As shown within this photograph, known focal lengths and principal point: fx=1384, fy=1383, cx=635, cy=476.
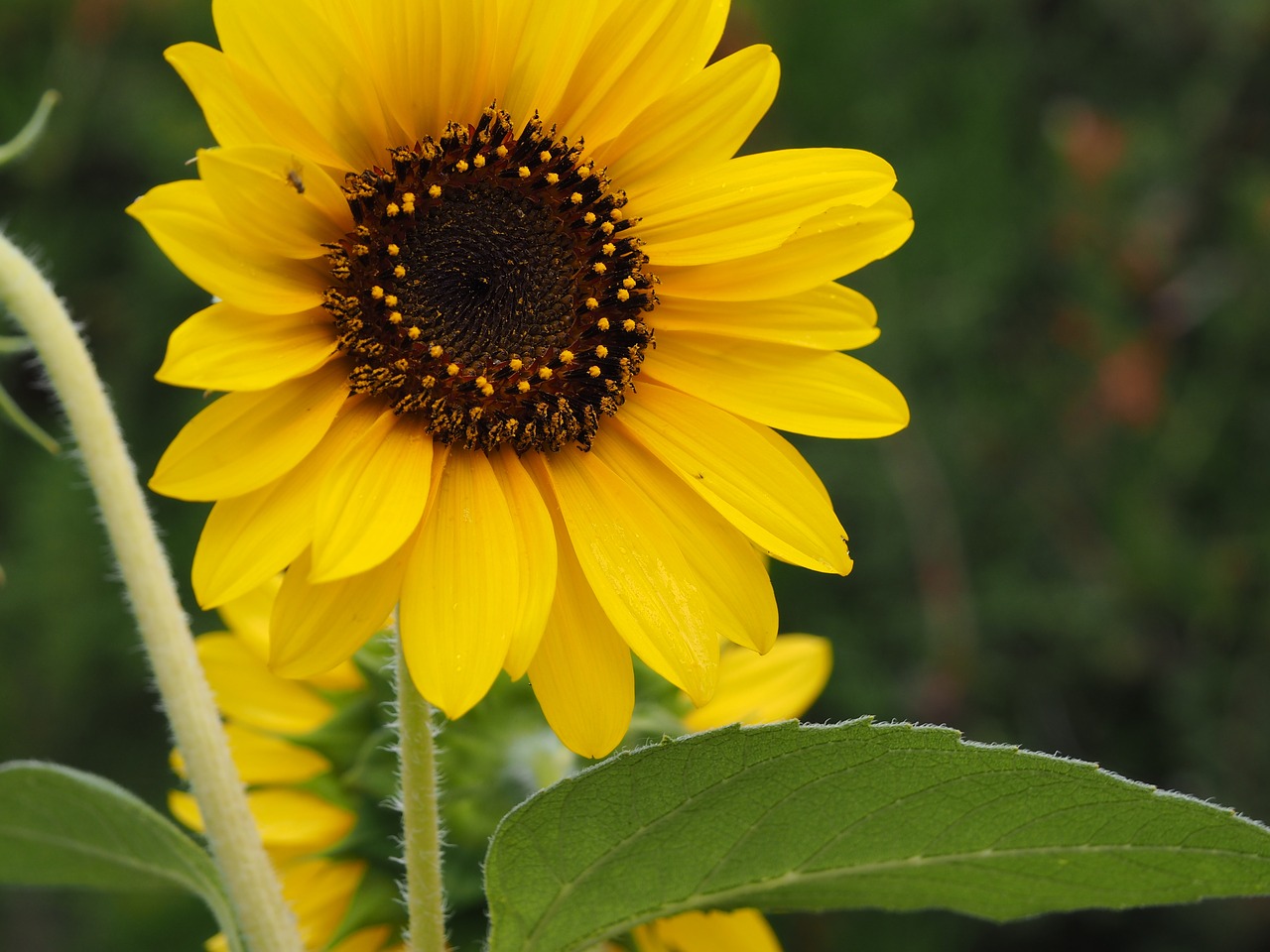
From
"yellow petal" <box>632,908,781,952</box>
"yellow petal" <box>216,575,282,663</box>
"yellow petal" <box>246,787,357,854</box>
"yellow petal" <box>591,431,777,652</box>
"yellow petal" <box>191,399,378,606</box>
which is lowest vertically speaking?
"yellow petal" <box>632,908,781,952</box>

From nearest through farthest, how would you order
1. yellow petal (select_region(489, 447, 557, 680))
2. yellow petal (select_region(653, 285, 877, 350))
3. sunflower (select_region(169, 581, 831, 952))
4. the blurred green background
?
yellow petal (select_region(489, 447, 557, 680)) < yellow petal (select_region(653, 285, 877, 350)) < sunflower (select_region(169, 581, 831, 952)) < the blurred green background

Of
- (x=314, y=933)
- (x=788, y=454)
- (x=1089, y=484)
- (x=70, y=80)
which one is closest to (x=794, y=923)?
(x=1089, y=484)

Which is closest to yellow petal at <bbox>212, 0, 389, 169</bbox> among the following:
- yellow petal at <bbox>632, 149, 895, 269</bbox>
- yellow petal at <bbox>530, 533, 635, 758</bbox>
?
yellow petal at <bbox>632, 149, 895, 269</bbox>

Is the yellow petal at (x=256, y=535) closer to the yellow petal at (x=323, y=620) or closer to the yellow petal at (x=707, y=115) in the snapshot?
the yellow petal at (x=323, y=620)

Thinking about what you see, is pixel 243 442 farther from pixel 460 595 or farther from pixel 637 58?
pixel 637 58

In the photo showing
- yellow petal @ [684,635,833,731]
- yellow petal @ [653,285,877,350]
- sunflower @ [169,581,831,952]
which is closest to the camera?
yellow petal @ [653,285,877,350]

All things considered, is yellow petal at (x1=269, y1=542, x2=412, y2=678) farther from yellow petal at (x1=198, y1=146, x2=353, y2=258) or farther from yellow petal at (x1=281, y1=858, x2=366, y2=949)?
yellow petal at (x1=281, y1=858, x2=366, y2=949)

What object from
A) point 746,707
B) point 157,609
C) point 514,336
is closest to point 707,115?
point 514,336

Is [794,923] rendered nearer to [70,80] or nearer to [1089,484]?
[1089,484]
